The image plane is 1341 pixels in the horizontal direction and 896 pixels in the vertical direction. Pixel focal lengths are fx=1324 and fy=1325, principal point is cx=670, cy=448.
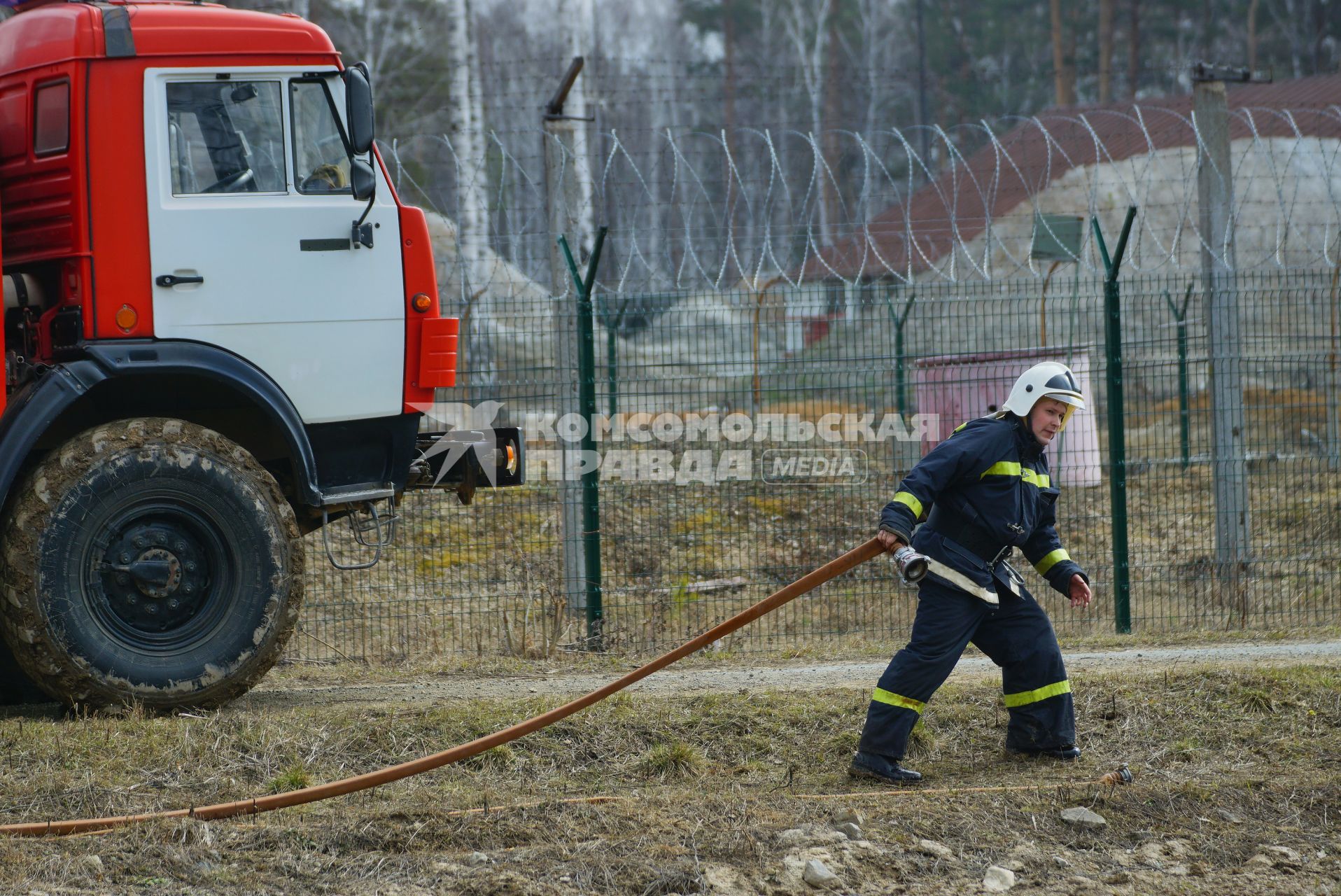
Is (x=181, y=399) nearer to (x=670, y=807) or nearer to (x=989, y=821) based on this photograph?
(x=670, y=807)

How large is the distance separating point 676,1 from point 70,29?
126ft

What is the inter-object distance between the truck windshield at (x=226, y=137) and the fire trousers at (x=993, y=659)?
3.53m

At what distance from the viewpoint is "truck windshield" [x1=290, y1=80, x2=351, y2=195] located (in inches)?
242

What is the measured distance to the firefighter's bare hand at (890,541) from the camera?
203 inches

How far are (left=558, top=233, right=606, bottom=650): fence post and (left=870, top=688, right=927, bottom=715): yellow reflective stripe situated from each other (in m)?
3.26

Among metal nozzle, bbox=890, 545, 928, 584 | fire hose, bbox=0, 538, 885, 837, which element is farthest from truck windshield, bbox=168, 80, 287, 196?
metal nozzle, bbox=890, 545, 928, 584

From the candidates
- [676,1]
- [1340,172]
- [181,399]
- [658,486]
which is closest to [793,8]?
[676,1]

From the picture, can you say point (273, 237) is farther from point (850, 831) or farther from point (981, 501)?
point (850, 831)

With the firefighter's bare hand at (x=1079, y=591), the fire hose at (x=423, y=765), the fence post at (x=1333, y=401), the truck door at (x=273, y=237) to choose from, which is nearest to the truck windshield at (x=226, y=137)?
the truck door at (x=273, y=237)

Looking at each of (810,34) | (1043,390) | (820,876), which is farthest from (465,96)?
(810,34)

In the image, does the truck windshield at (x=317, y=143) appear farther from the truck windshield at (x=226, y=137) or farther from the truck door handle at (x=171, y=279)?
the truck door handle at (x=171, y=279)

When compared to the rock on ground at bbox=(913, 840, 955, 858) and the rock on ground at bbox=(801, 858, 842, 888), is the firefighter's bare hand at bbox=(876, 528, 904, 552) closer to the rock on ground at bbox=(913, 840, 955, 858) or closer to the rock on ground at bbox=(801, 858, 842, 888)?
the rock on ground at bbox=(913, 840, 955, 858)

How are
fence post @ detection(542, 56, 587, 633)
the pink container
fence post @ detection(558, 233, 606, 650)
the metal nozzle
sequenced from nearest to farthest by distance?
1. the metal nozzle
2. fence post @ detection(558, 233, 606, 650)
3. fence post @ detection(542, 56, 587, 633)
4. the pink container

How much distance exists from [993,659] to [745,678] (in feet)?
6.96
